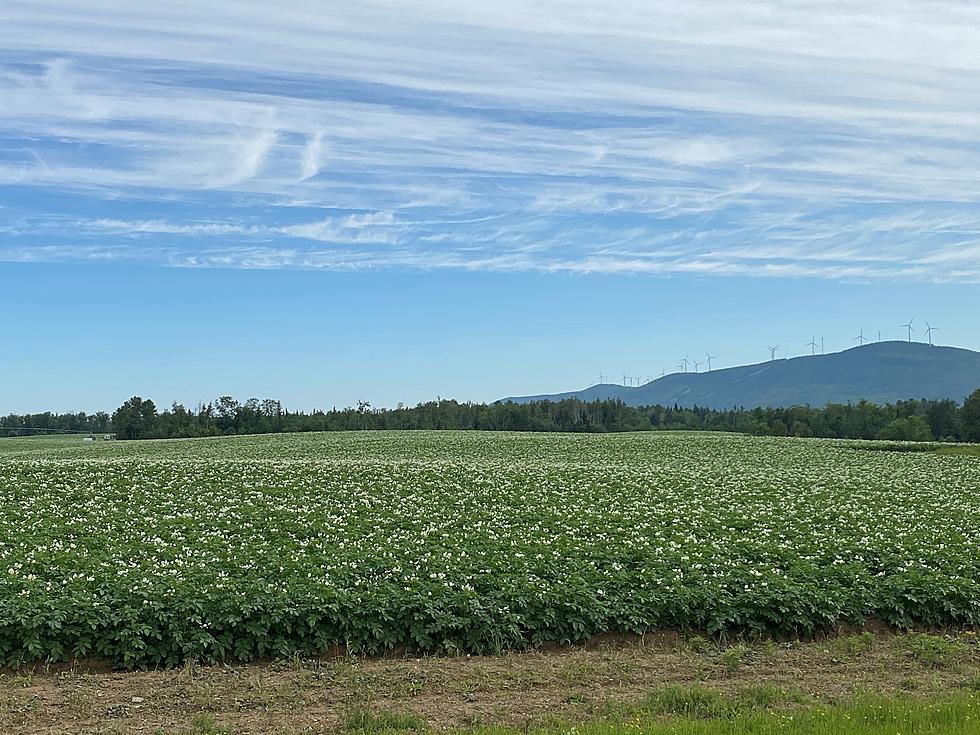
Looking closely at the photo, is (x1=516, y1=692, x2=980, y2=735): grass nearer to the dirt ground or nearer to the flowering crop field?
the dirt ground

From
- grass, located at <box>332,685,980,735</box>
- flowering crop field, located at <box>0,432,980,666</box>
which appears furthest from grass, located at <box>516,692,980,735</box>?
flowering crop field, located at <box>0,432,980,666</box>

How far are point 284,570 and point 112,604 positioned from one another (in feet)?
9.45

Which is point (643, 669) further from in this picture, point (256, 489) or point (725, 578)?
point (256, 489)

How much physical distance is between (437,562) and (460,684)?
4.61 meters

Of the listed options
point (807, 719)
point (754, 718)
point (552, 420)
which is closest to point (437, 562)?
point (754, 718)

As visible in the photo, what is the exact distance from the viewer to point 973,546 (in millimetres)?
18734

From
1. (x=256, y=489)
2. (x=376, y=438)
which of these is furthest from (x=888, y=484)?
(x=376, y=438)

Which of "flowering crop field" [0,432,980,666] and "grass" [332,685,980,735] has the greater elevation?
"flowering crop field" [0,432,980,666]

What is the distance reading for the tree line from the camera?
319 ft

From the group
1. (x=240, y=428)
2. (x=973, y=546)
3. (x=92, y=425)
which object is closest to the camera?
(x=973, y=546)

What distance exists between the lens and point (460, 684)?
11.3 meters

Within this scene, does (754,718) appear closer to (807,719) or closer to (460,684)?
(807,719)

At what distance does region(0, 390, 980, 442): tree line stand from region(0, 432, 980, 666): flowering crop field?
232ft

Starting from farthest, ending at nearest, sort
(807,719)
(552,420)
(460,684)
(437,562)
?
(552,420) → (437,562) → (460,684) → (807,719)
